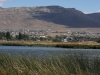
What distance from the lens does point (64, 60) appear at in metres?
17.9

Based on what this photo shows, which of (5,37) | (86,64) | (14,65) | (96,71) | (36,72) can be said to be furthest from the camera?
(5,37)

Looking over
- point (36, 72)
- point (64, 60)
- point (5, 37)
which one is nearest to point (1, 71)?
point (36, 72)

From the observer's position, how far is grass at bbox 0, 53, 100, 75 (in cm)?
1392

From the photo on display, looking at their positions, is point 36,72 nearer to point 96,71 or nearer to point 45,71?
point 45,71

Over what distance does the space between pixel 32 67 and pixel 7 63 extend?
5.74 ft

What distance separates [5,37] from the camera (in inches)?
5074

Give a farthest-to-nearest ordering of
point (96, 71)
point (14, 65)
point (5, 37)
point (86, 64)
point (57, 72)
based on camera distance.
→ point (5, 37), point (86, 64), point (96, 71), point (14, 65), point (57, 72)

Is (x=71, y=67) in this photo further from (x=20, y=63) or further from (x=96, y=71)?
(x=20, y=63)

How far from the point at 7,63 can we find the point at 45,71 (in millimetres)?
4102

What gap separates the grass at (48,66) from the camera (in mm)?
13923

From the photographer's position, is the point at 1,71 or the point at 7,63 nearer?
the point at 1,71

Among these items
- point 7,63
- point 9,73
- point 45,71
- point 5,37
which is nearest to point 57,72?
point 45,71

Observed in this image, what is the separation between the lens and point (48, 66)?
14492mm

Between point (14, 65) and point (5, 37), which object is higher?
point (14, 65)
